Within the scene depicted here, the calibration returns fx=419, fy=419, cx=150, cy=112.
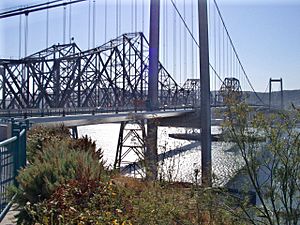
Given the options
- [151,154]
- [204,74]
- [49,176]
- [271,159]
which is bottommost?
[151,154]

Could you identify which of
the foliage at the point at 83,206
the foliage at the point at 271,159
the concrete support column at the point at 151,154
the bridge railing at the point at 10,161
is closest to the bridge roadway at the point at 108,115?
the concrete support column at the point at 151,154

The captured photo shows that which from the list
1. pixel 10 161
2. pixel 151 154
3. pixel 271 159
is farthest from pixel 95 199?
pixel 151 154

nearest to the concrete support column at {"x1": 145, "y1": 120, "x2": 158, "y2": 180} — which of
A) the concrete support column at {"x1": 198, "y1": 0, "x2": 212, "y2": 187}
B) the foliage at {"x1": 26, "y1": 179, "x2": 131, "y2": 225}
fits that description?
the foliage at {"x1": 26, "y1": 179, "x2": 131, "y2": 225}

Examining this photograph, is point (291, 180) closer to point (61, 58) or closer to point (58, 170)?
point (58, 170)

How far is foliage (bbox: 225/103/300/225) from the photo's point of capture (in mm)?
3684

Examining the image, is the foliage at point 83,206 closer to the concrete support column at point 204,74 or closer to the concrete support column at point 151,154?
the concrete support column at point 151,154

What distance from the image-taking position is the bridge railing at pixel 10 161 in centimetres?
405

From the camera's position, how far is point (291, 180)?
12.1ft

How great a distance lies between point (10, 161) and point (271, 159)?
277cm

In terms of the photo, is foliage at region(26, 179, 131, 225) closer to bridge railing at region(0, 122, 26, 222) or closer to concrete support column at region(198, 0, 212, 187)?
bridge railing at region(0, 122, 26, 222)

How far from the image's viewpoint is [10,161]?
15.2 ft

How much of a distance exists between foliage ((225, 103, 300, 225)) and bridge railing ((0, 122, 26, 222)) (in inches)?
89.2

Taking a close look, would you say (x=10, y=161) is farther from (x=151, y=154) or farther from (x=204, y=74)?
(x=204, y=74)

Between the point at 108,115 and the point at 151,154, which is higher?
the point at 108,115
